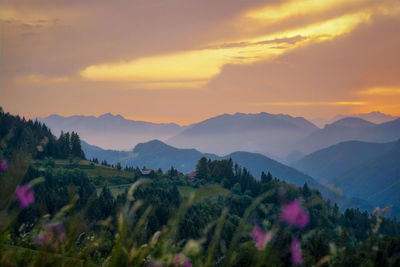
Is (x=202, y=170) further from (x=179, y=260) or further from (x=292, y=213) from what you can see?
(x=179, y=260)

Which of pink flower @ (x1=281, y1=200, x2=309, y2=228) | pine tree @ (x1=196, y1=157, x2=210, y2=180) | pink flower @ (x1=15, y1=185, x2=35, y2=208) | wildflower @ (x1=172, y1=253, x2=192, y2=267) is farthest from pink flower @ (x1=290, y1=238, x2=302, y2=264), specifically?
pine tree @ (x1=196, y1=157, x2=210, y2=180)

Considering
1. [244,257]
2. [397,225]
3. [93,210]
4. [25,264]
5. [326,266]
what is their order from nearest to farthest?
[25,264], [244,257], [326,266], [93,210], [397,225]

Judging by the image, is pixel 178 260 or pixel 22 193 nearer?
pixel 178 260

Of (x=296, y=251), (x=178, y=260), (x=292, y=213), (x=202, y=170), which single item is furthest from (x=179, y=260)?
(x=202, y=170)

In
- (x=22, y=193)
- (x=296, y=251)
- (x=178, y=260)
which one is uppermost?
(x=22, y=193)

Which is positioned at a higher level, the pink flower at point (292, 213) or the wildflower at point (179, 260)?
the pink flower at point (292, 213)

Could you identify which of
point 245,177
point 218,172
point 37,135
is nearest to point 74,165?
point 37,135

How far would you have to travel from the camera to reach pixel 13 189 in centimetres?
430

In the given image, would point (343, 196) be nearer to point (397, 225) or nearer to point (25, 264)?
point (25, 264)

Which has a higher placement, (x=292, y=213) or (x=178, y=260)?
(x=292, y=213)

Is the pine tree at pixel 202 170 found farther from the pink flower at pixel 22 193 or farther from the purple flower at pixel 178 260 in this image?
the purple flower at pixel 178 260

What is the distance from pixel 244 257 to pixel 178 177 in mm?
167845

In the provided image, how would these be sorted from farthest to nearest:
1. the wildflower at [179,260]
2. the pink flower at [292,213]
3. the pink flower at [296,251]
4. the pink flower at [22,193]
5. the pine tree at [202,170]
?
1. the pine tree at [202,170]
2. the pink flower at [296,251]
3. the pink flower at [292,213]
4. the wildflower at [179,260]
5. the pink flower at [22,193]

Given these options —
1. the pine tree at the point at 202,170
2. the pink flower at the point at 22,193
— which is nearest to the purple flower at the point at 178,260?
the pink flower at the point at 22,193
